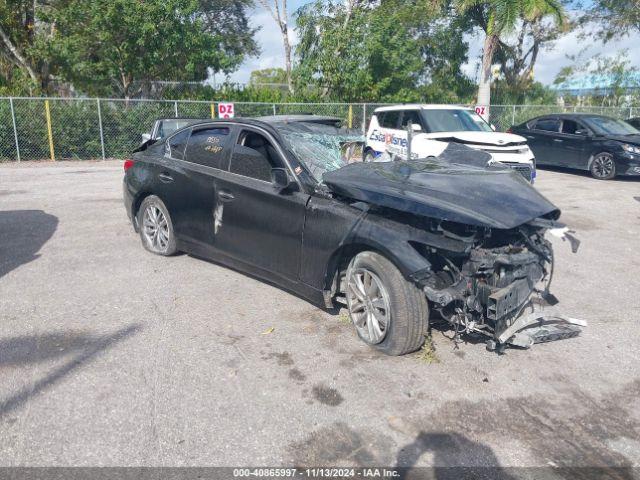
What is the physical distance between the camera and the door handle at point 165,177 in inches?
237

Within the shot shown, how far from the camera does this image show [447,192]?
4117 mm

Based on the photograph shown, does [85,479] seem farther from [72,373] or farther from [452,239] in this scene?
[452,239]

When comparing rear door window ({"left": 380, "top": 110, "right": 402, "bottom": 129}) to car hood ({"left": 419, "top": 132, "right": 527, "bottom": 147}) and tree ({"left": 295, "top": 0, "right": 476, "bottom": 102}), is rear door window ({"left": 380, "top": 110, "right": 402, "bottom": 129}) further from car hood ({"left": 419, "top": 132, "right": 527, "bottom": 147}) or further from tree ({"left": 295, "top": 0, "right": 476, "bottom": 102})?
tree ({"left": 295, "top": 0, "right": 476, "bottom": 102})

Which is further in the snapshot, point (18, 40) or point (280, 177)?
point (18, 40)

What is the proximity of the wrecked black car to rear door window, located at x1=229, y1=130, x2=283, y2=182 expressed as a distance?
0.04 ft

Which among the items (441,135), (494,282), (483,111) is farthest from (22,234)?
(483,111)

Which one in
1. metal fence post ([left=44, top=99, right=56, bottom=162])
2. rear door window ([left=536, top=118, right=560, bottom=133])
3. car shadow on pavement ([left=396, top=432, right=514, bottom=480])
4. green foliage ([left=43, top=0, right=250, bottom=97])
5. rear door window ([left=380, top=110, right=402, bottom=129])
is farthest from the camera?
green foliage ([left=43, top=0, right=250, bottom=97])

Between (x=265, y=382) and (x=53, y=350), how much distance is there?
1.68 m

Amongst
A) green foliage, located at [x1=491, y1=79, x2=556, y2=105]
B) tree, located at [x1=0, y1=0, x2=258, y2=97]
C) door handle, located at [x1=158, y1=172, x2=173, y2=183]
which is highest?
tree, located at [x1=0, y1=0, x2=258, y2=97]

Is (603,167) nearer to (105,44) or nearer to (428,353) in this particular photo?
(428,353)

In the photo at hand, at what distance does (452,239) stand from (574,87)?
34.2 metres

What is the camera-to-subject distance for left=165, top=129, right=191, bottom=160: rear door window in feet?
20.0

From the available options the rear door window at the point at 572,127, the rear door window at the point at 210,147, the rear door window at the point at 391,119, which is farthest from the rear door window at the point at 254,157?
the rear door window at the point at 572,127

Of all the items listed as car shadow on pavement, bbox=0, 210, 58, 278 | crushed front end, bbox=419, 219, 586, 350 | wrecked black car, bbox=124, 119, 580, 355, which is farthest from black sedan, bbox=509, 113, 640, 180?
car shadow on pavement, bbox=0, 210, 58, 278
